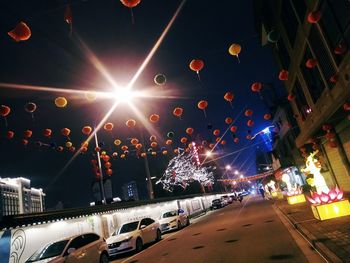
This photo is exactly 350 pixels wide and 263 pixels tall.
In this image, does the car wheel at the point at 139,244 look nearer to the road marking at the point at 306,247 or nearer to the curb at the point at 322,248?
the road marking at the point at 306,247

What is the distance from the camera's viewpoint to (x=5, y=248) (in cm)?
1378

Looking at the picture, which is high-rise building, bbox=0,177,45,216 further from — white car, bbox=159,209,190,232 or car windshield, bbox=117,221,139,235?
car windshield, bbox=117,221,139,235

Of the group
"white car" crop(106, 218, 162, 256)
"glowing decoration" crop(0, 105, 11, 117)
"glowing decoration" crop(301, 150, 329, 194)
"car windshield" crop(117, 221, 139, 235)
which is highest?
"glowing decoration" crop(0, 105, 11, 117)

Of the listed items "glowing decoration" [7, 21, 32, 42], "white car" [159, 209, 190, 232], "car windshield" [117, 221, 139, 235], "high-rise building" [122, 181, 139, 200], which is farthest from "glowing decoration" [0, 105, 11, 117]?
"high-rise building" [122, 181, 139, 200]

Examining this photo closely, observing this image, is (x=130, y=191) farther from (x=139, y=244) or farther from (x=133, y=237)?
(x=133, y=237)

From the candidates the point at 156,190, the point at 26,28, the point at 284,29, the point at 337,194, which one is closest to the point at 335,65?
the point at 337,194

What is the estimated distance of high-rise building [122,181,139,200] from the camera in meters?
94.6

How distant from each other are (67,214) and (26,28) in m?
13.6

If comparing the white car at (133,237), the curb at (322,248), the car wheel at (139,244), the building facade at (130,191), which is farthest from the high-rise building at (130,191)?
the curb at (322,248)

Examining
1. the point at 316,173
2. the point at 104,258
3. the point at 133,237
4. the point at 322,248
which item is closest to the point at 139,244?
the point at 133,237

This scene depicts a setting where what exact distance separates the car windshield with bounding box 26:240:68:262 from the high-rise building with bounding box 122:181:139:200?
3191 inches

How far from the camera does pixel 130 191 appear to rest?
103 metres

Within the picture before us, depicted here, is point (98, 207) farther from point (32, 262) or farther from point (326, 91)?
point (326, 91)

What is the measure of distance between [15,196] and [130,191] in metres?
36.3
